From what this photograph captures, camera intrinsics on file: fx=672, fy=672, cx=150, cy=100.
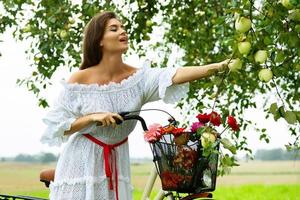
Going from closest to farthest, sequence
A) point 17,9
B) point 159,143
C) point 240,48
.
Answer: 1. point 240,48
2. point 159,143
3. point 17,9

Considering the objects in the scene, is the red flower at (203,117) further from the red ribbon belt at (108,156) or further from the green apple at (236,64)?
the red ribbon belt at (108,156)

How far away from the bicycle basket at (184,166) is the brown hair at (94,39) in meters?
0.57

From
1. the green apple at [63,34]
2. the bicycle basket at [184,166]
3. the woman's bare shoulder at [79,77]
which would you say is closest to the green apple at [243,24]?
the bicycle basket at [184,166]

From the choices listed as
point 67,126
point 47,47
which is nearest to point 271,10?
point 67,126

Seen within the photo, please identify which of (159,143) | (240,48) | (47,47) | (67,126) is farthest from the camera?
(47,47)

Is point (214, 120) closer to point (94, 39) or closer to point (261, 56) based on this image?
point (261, 56)

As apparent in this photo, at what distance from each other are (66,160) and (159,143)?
0.56 metres

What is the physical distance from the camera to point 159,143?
2463 mm

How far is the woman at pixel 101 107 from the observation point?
9.12 ft

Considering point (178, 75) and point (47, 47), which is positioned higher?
point (47, 47)

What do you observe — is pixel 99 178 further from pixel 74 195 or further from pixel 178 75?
pixel 178 75

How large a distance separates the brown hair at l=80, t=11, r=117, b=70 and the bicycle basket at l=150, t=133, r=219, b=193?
0.57 meters

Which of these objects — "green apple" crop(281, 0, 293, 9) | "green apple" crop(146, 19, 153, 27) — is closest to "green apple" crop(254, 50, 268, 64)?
"green apple" crop(281, 0, 293, 9)

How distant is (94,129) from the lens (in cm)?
277
